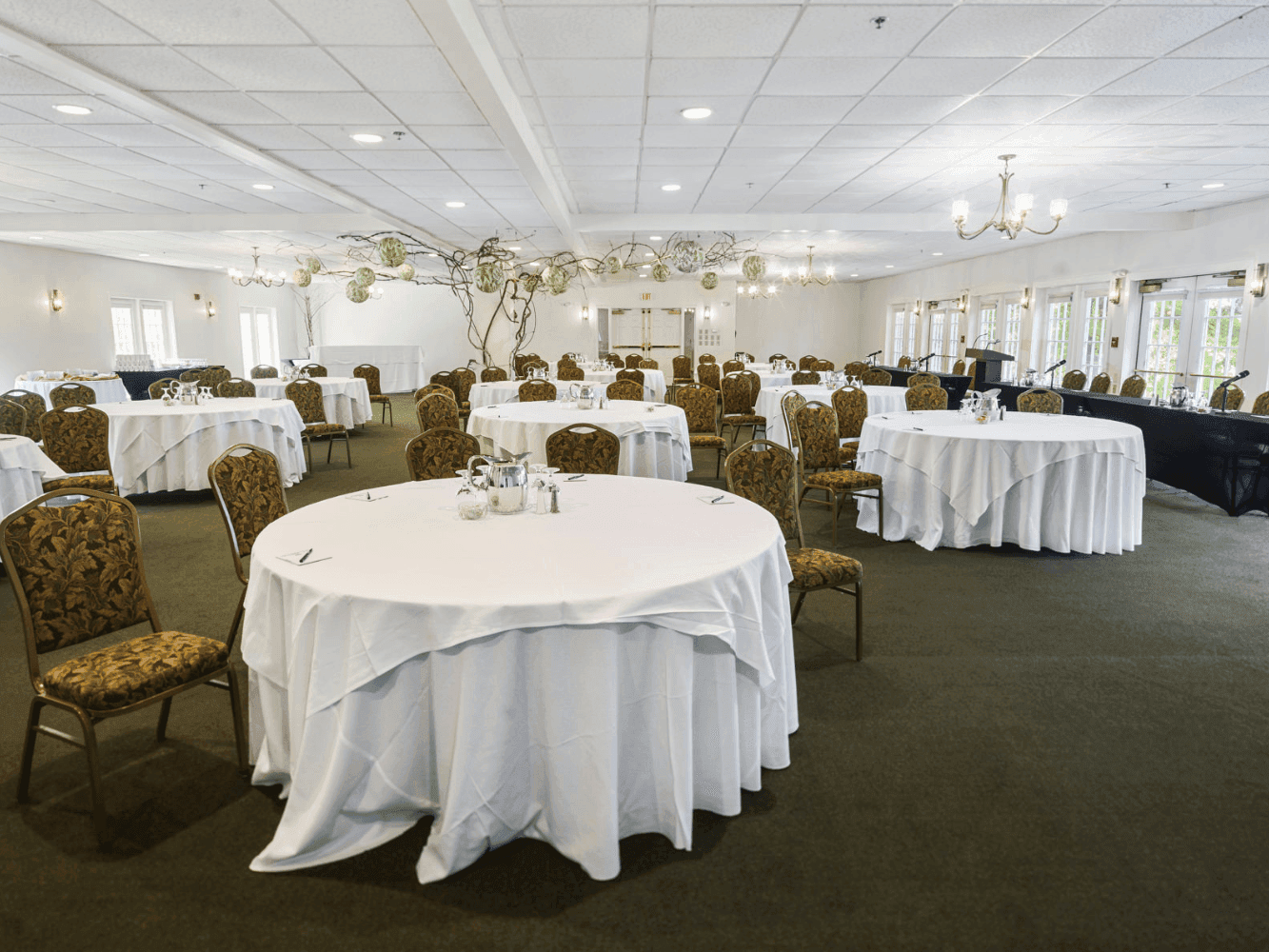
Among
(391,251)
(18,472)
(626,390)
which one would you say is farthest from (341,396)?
(18,472)

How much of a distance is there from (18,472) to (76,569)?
3028 mm

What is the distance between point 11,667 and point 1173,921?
419 centimetres

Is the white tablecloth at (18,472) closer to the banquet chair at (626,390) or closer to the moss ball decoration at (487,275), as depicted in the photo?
the banquet chair at (626,390)

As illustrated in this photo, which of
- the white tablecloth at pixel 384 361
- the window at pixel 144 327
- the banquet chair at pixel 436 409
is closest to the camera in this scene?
the banquet chair at pixel 436 409

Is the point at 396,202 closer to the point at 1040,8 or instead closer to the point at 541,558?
the point at 1040,8

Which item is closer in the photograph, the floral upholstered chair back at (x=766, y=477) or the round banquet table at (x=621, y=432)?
the floral upholstered chair back at (x=766, y=477)

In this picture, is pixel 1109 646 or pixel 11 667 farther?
pixel 1109 646

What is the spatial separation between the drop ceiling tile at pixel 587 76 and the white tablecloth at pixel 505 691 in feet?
11.7

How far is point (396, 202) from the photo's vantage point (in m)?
9.23

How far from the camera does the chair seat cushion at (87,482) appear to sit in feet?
16.6

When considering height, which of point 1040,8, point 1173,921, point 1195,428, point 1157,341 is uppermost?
point 1040,8

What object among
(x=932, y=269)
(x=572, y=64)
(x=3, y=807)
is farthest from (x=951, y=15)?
(x=932, y=269)

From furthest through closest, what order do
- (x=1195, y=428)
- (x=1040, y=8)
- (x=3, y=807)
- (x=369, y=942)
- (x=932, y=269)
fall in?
(x=932, y=269)
(x=1195, y=428)
(x=1040, y=8)
(x=3, y=807)
(x=369, y=942)

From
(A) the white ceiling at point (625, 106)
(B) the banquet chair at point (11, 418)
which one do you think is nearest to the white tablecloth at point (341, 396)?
(A) the white ceiling at point (625, 106)
